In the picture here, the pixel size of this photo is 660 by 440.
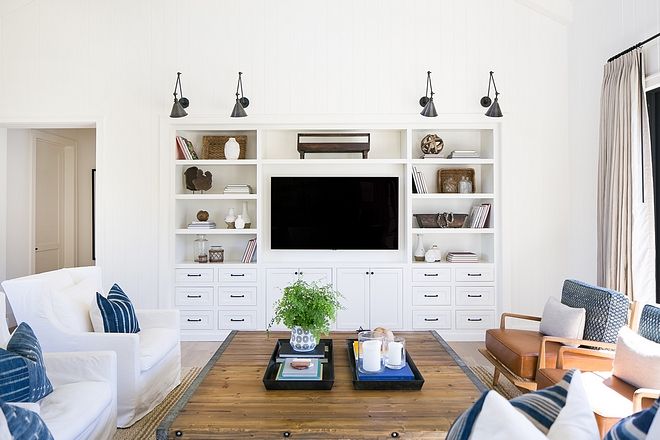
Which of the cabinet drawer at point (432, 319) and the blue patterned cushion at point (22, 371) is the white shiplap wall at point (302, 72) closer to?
the cabinet drawer at point (432, 319)

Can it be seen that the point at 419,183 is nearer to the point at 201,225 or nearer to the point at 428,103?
the point at 428,103

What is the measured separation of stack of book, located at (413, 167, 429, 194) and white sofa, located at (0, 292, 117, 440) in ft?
10.4

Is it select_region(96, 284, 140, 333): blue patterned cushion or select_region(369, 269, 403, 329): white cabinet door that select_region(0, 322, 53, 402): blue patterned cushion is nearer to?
select_region(96, 284, 140, 333): blue patterned cushion

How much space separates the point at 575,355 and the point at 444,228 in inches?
79.6

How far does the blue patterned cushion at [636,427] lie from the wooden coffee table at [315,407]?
76cm

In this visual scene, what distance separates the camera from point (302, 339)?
2.53 m

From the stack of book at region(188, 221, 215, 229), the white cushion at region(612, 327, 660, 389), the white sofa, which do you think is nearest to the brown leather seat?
the white cushion at region(612, 327, 660, 389)

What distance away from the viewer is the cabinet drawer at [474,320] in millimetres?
4477

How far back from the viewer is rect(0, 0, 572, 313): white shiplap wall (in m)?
4.45

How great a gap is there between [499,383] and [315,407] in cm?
196

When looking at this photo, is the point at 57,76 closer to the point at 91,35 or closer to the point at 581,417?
the point at 91,35

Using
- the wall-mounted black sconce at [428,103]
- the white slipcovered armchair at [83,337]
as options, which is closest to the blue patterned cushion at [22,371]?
the white slipcovered armchair at [83,337]

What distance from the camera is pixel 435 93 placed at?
14.6 ft

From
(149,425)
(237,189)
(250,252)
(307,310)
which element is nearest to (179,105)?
(237,189)
